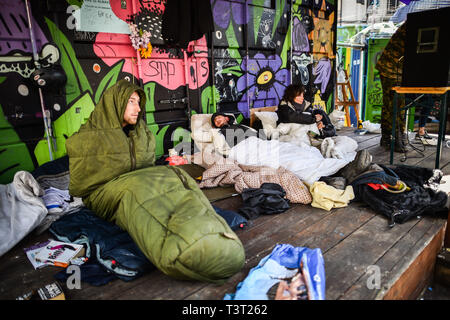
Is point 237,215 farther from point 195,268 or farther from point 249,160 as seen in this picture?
point 249,160

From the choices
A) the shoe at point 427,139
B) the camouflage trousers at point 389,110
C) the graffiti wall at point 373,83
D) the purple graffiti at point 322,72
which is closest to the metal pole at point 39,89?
the camouflage trousers at point 389,110

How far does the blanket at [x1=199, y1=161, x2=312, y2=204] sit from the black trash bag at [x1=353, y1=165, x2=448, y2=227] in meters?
0.50

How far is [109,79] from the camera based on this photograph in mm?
3889

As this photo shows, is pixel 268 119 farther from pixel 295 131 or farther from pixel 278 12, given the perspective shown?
pixel 278 12

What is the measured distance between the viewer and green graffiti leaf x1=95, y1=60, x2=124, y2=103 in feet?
12.6

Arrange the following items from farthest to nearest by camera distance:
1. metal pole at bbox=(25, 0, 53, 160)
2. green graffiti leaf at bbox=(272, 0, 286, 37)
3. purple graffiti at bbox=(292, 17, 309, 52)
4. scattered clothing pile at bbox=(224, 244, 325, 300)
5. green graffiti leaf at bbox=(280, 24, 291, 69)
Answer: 1. purple graffiti at bbox=(292, 17, 309, 52)
2. green graffiti leaf at bbox=(280, 24, 291, 69)
3. green graffiti leaf at bbox=(272, 0, 286, 37)
4. metal pole at bbox=(25, 0, 53, 160)
5. scattered clothing pile at bbox=(224, 244, 325, 300)

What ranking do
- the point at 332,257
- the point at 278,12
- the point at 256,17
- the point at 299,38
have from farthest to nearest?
the point at 299,38 → the point at 278,12 → the point at 256,17 → the point at 332,257

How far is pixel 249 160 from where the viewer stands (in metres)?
3.55

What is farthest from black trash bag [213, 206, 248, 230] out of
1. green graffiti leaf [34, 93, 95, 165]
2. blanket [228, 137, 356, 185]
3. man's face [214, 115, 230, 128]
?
green graffiti leaf [34, 93, 95, 165]

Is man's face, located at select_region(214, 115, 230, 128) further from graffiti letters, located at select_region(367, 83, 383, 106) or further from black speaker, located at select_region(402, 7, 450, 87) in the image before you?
graffiti letters, located at select_region(367, 83, 383, 106)

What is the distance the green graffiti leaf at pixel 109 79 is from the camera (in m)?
3.84

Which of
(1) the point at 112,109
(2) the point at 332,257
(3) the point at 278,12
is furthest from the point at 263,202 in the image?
(3) the point at 278,12

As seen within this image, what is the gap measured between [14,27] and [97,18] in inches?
34.2

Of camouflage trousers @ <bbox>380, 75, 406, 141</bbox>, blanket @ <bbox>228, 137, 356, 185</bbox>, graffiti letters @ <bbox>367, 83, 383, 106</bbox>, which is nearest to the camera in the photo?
Result: blanket @ <bbox>228, 137, 356, 185</bbox>
